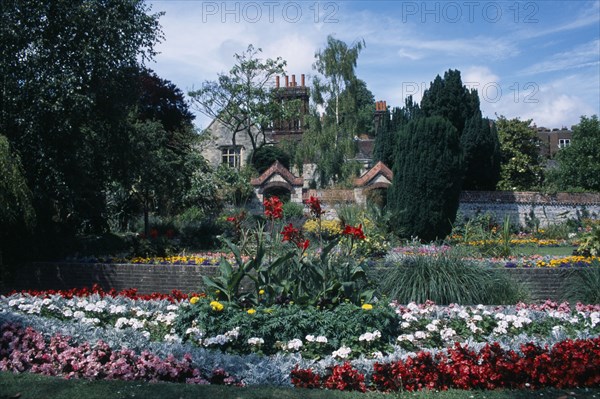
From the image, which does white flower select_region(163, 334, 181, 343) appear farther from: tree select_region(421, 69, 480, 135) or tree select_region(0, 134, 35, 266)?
tree select_region(421, 69, 480, 135)

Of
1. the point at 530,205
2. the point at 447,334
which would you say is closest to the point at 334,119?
the point at 530,205

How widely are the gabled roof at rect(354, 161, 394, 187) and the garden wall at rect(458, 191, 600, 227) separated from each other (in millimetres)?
3496

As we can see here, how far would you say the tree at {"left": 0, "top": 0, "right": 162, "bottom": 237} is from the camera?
1236cm

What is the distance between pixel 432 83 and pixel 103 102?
18150mm

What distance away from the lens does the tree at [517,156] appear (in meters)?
31.7

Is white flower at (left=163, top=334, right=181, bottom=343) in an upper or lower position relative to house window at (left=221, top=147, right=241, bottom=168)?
lower

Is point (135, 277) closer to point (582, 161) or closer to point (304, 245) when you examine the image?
point (304, 245)

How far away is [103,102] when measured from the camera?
45.0 ft

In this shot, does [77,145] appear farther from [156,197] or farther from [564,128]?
[564,128]

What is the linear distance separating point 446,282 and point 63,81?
28.9 ft

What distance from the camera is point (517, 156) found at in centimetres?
3177

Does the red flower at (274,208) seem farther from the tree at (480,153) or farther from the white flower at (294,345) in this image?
the tree at (480,153)

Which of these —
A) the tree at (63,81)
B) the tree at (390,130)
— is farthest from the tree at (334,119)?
the tree at (63,81)

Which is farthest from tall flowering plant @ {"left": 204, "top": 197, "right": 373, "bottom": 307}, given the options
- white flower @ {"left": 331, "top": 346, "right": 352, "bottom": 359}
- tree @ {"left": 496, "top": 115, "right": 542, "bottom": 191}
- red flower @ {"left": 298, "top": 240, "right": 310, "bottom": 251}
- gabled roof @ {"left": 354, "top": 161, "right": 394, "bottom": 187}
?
tree @ {"left": 496, "top": 115, "right": 542, "bottom": 191}
